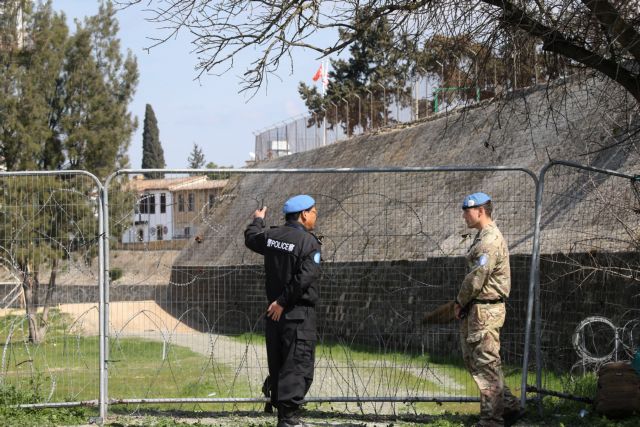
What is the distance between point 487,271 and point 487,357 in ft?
2.41

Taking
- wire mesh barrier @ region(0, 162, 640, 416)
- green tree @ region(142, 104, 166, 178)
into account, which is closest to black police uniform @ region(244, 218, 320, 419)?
wire mesh barrier @ region(0, 162, 640, 416)

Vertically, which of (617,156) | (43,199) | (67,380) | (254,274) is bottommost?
(67,380)


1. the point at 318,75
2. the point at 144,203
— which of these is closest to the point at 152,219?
the point at 144,203

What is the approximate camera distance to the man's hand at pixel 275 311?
844 centimetres

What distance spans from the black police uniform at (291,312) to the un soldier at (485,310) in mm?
1340

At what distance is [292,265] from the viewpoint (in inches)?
336

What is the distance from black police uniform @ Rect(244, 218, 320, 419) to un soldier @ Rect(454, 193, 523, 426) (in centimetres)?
134

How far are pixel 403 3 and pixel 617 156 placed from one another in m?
8.70

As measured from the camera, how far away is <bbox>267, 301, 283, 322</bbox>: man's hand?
844 centimetres

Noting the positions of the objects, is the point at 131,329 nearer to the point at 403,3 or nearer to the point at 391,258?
the point at 391,258

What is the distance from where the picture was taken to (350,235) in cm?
1036

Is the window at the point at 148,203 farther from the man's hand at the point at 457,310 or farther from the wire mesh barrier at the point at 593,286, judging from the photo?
the wire mesh barrier at the point at 593,286

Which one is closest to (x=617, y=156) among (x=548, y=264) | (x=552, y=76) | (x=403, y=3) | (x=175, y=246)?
(x=548, y=264)

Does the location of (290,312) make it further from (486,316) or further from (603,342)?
(603,342)
